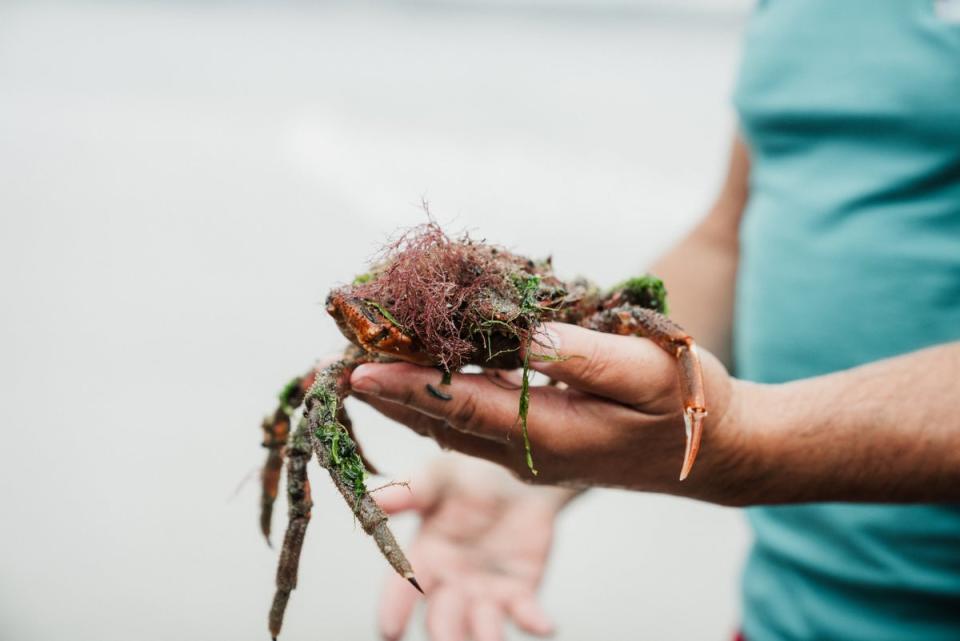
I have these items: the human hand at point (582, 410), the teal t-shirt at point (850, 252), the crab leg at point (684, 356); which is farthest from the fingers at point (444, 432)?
the teal t-shirt at point (850, 252)

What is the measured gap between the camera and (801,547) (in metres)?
1.51

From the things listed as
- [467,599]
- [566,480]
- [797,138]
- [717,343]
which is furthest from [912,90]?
[467,599]

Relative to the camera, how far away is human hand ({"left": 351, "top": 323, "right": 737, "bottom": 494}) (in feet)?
3.02

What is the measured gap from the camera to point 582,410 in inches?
39.1

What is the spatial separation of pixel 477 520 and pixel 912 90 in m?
1.08

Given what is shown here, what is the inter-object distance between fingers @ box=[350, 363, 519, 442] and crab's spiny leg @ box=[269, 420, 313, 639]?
129 mm

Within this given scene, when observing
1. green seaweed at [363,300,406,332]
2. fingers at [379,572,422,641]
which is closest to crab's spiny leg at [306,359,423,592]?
green seaweed at [363,300,406,332]

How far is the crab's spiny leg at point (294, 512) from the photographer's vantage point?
1.03 m

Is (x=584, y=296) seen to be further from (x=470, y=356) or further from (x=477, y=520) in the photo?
(x=477, y=520)

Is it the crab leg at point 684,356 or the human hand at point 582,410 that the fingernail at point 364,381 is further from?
the crab leg at point 684,356

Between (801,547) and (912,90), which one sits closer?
(912,90)

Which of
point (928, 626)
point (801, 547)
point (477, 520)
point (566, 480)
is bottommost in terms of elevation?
point (928, 626)

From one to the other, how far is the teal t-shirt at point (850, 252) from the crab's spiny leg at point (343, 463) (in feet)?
2.98

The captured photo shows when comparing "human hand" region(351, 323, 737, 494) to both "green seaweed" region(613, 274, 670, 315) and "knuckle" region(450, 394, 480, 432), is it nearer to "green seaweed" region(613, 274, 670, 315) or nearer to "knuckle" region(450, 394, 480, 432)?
"knuckle" region(450, 394, 480, 432)
